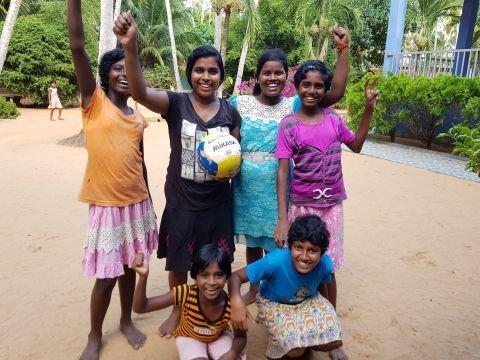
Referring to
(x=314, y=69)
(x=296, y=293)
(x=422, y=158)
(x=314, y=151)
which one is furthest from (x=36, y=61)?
(x=296, y=293)

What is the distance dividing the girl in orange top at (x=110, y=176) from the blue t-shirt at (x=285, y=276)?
2.36 feet

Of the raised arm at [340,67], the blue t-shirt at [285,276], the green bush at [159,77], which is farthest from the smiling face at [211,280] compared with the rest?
the green bush at [159,77]

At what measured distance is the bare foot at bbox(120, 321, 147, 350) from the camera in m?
2.78

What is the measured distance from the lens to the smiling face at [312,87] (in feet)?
8.56

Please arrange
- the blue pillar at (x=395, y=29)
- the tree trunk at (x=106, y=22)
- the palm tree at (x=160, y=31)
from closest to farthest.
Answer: the tree trunk at (x=106, y=22) < the blue pillar at (x=395, y=29) < the palm tree at (x=160, y=31)

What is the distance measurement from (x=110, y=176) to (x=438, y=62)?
11.1 m

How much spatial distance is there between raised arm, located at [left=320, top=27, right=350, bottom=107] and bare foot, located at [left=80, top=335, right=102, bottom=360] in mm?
2020

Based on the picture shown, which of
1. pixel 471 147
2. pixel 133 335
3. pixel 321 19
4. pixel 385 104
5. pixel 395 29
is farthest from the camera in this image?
pixel 321 19

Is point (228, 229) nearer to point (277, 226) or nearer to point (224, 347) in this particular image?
point (277, 226)

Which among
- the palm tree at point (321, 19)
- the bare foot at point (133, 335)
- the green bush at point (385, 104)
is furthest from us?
the palm tree at point (321, 19)

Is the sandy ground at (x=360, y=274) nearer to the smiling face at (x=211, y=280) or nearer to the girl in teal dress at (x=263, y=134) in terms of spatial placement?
the smiling face at (x=211, y=280)

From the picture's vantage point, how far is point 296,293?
2.53m

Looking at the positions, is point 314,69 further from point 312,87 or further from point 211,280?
point 211,280

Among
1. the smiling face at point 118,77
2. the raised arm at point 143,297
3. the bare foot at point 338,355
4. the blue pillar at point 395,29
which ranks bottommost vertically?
the bare foot at point 338,355
